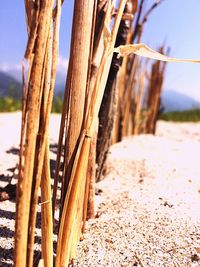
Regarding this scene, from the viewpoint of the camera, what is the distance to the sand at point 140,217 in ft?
2.75

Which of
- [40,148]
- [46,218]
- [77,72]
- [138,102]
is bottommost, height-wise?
[138,102]

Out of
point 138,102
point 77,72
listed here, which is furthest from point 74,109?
point 138,102

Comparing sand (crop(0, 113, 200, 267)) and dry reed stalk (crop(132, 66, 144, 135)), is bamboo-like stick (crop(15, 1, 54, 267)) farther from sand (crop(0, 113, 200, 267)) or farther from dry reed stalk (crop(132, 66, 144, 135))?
dry reed stalk (crop(132, 66, 144, 135))

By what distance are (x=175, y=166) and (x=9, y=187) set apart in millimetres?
846

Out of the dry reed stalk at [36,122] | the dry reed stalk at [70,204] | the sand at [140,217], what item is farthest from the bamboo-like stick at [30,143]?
the sand at [140,217]

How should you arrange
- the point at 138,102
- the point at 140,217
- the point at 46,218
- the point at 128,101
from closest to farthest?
the point at 46,218, the point at 140,217, the point at 128,101, the point at 138,102

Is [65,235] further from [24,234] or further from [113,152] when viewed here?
[113,152]

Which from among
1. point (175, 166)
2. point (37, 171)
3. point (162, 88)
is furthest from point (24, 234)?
point (162, 88)

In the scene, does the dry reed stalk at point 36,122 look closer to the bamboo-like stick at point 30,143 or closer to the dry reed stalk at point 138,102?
the bamboo-like stick at point 30,143

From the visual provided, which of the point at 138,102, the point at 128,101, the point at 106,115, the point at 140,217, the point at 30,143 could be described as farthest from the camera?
the point at 138,102

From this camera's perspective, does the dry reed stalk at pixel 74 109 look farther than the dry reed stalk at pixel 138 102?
No

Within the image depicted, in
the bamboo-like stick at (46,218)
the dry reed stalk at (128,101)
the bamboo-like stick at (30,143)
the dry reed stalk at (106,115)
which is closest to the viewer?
the bamboo-like stick at (30,143)

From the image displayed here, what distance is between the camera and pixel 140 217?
102 centimetres

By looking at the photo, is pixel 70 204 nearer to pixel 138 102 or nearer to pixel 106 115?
pixel 106 115
